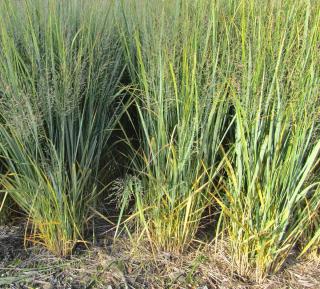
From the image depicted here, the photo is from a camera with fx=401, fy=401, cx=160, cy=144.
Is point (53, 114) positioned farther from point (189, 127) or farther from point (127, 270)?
point (127, 270)

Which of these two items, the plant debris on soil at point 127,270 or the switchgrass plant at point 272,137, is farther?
the plant debris on soil at point 127,270

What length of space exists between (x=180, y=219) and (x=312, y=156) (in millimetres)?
629

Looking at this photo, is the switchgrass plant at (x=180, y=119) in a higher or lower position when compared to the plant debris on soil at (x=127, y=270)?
higher

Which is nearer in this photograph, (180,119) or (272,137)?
(272,137)

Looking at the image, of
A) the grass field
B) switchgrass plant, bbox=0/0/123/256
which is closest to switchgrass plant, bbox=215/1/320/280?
the grass field

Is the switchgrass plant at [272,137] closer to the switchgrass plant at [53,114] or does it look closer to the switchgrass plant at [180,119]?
the switchgrass plant at [180,119]

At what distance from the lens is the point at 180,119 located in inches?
71.2

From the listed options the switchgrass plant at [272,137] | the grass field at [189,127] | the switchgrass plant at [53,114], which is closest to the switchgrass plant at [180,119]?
the grass field at [189,127]

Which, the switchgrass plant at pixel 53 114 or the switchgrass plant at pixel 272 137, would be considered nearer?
the switchgrass plant at pixel 272 137

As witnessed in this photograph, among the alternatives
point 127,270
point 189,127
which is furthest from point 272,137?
point 127,270

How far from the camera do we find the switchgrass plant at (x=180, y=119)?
5.64ft

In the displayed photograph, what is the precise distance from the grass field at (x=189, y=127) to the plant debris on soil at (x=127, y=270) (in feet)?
0.11

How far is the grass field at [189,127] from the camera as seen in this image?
1.63 metres

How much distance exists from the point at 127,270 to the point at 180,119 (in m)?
0.71
